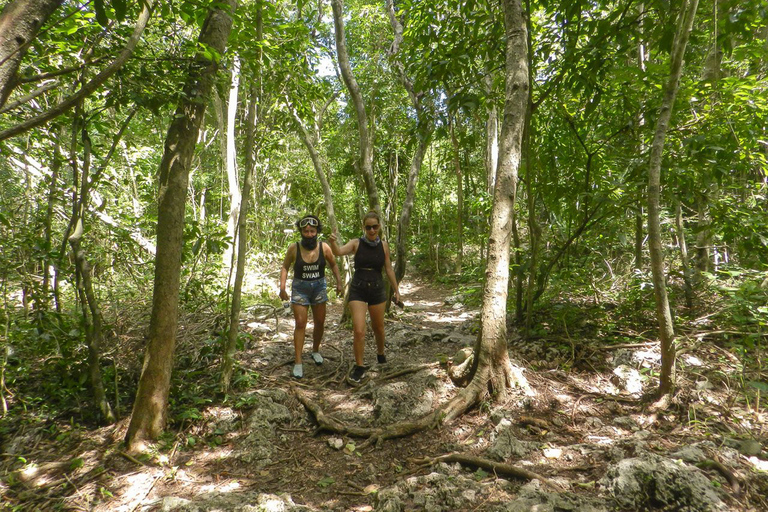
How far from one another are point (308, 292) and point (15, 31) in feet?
11.9

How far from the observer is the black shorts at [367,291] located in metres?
4.61

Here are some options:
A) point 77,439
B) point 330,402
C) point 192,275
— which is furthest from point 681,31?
point 77,439

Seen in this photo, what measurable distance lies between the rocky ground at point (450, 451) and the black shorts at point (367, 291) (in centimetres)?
90

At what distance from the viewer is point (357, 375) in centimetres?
467

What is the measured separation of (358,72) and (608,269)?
9115 mm

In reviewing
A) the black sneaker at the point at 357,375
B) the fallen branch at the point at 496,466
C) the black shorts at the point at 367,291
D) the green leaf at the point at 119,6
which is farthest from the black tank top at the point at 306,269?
the green leaf at the point at 119,6

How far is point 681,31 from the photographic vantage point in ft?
10.3

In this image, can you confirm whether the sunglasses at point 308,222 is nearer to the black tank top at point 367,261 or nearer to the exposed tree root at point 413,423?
the black tank top at point 367,261

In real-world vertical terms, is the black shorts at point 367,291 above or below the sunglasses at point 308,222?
below

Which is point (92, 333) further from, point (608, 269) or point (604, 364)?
point (608, 269)

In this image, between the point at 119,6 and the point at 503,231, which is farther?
the point at 503,231

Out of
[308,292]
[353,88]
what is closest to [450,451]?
[308,292]

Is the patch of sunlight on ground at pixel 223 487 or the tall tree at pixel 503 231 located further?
the tall tree at pixel 503 231

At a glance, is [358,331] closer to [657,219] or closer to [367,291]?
[367,291]
